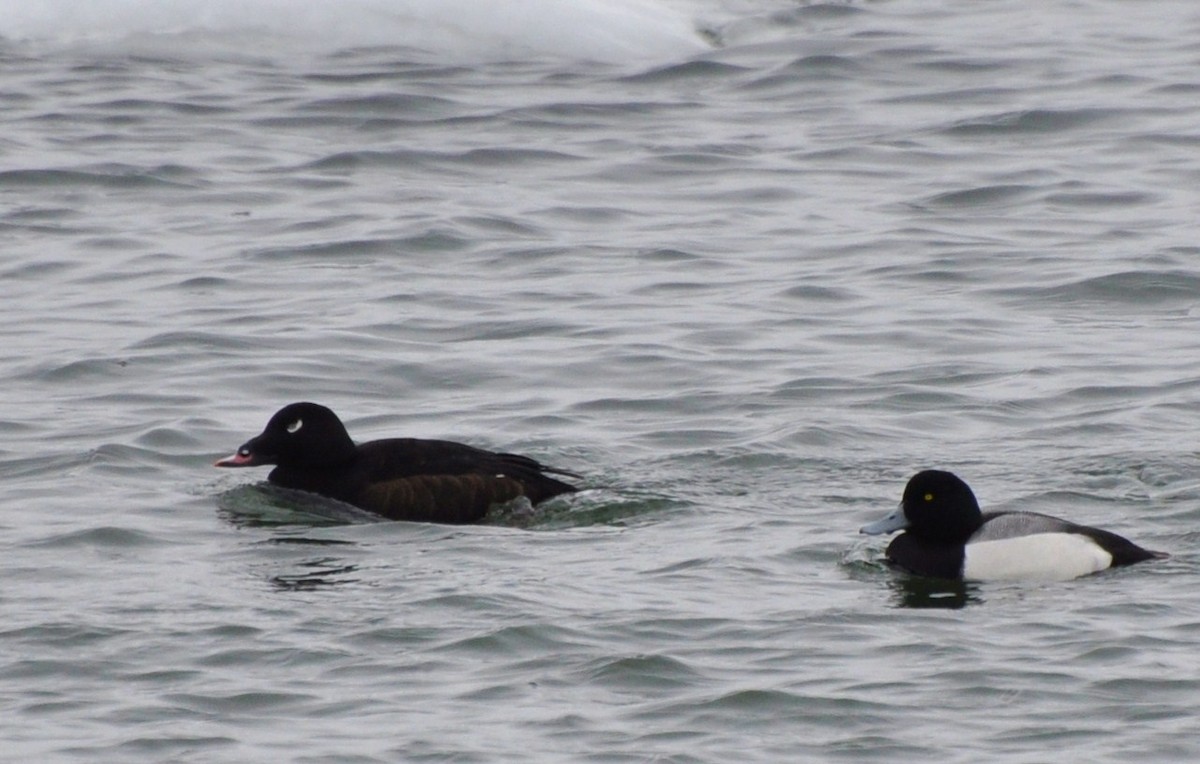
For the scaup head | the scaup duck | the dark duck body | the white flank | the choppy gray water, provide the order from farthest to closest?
the dark duck body, the scaup head, the scaup duck, the white flank, the choppy gray water

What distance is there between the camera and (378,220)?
16.7m

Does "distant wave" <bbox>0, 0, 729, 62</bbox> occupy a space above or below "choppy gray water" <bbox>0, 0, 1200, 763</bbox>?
above

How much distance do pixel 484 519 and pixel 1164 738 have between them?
3.74 m

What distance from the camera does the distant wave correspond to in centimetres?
2038

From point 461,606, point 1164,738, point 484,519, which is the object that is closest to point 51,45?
point 484,519

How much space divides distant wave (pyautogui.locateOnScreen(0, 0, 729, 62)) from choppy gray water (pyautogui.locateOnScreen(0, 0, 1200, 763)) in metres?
0.06

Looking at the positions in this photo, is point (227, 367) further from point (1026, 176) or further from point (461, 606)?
point (1026, 176)

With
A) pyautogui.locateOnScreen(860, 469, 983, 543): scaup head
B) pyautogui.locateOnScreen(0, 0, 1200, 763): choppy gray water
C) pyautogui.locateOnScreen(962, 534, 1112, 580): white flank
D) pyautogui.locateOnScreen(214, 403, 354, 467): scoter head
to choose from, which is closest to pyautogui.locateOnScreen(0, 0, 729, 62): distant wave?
pyautogui.locateOnScreen(0, 0, 1200, 763): choppy gray water

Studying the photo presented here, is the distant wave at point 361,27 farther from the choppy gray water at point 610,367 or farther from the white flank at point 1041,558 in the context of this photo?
the white flank at point 1041,558

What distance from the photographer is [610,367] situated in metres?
13.2

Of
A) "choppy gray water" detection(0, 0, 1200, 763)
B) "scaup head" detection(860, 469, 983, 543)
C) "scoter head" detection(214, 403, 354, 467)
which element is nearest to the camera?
"choppy gray water" detection(0, 0, 1200, 763)

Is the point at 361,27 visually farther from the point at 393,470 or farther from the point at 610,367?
the point at 393,470

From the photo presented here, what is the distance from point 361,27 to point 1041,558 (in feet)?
41.3

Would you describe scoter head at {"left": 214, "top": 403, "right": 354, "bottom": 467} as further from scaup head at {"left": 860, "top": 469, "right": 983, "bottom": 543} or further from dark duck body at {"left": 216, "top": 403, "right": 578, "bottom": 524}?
scaup head at {"left": 860, "top": 469, "right": 983, "bottom": 543}
